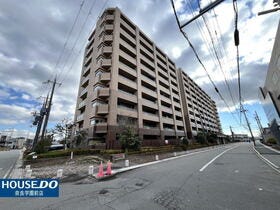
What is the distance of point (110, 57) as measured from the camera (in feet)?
96.8

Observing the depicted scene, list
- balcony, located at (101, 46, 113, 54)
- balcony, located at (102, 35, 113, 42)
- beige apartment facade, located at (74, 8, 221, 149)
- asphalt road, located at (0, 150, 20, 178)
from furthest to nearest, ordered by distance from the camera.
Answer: balcony, located at (102, 35, 113, 42), balcony, located at (101, 46, 113, 54), beige apartment facade, located at (74, 8, 221, 149), asphalt road, located at (0, 150, 20, 178)

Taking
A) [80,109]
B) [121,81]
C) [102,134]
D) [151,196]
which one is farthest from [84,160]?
[80,109]

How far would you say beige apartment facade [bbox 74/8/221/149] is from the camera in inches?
974

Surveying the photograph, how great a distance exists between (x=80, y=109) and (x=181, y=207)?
32.6 m

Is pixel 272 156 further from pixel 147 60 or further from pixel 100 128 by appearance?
pixel 147 60

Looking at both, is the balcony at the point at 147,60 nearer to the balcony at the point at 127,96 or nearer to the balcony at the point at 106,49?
the balcony at the point at 106,49

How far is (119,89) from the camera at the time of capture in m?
30.6

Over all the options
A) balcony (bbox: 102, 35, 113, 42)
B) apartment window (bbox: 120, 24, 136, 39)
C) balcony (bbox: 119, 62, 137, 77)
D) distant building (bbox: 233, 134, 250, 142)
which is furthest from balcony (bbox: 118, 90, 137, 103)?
distant building (bbox: 233, 134, 250, 142)

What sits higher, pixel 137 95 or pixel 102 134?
pixel 137 95

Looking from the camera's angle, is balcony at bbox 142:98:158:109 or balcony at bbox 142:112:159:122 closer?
balcony at bbox 142:112:159:122

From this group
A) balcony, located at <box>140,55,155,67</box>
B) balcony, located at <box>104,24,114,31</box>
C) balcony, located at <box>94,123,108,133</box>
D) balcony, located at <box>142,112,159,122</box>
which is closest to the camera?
balcony, located at <box>94,123,108,133</box>

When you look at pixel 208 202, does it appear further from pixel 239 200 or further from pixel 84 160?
pixel 84 160

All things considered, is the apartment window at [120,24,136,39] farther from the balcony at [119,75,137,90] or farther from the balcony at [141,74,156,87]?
the balcony at [119,75,137,90]

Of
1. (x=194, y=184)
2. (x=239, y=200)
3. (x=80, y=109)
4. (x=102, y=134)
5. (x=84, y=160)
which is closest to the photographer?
(x=239, y=200)
